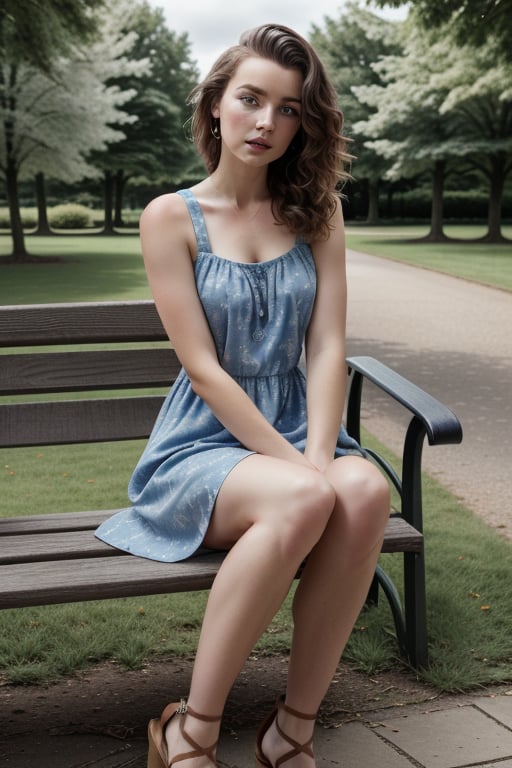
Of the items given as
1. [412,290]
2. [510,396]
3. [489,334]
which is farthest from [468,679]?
[412,290]

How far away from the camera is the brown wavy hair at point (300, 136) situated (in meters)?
2.81

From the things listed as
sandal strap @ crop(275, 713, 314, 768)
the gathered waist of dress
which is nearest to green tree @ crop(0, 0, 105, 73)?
the gathered waist of dress

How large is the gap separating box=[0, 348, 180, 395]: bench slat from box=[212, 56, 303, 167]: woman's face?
802 millimetres

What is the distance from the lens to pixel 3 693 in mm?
3086

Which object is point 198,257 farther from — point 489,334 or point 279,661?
point 489,334

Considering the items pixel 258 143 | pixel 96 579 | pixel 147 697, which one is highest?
pixel 258 143

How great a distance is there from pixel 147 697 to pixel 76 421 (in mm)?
893

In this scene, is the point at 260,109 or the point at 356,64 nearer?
the point at 260,109

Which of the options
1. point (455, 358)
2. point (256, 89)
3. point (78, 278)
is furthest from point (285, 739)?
point (78, 278)

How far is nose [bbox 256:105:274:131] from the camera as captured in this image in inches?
110

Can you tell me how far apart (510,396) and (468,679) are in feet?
16.7

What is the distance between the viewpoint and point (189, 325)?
9.25ft

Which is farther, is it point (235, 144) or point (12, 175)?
point (12, 175)

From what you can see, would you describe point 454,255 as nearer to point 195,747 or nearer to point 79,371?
point 79,371
